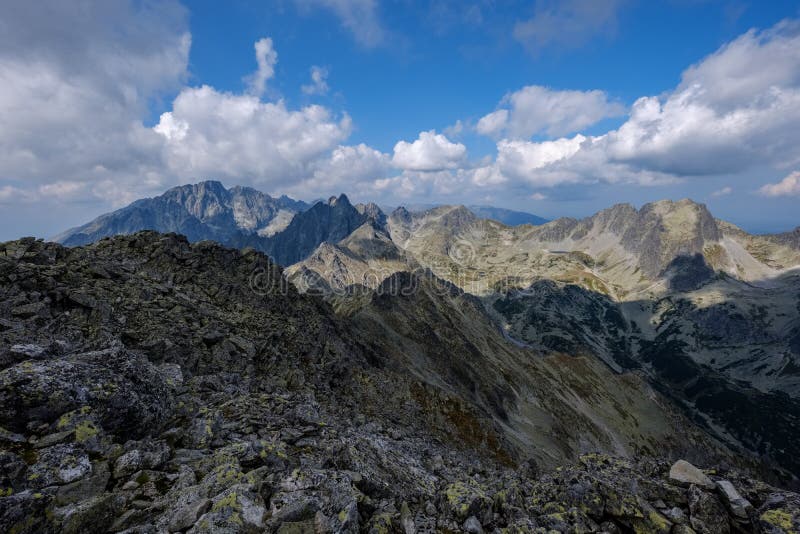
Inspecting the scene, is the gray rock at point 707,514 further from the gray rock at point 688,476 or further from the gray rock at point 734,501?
the gray rock at point 688,476

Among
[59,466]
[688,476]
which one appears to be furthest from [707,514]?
[59,466]

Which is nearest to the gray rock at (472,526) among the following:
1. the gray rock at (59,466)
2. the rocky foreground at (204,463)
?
the rocky foreground at (204,463)

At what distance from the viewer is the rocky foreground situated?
11.1m

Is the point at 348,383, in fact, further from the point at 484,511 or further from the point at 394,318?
the point at 394,318

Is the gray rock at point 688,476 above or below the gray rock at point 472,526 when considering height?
above

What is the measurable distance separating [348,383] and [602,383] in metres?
158

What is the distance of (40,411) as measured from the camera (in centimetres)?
1295

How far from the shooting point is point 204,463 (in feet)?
A: 46.2

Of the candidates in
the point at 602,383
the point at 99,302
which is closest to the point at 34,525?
the point at 99,302

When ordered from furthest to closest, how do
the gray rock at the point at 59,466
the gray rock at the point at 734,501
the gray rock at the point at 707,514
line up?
the gray rock at the point at 734,501 < the gray rock at the point at 707,514 < the gray rock at the point at 59,466

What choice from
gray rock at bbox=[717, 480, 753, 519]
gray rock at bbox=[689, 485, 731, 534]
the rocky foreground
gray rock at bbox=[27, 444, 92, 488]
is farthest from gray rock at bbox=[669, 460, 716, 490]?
gray rock at bbox=[27, 444, 92, 488]

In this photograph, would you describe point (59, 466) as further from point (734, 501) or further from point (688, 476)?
point (734, 501)

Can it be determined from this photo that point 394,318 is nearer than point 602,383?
Yes

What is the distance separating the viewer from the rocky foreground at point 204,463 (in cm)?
1105
